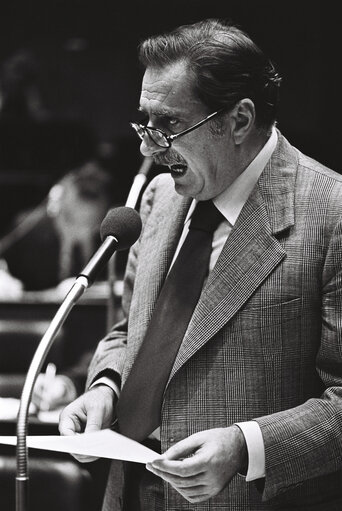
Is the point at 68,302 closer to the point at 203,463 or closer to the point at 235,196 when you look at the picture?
the point at 203,463

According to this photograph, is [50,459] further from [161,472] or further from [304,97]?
[304,97]

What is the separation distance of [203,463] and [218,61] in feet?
2.44

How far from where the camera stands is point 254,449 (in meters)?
1.42

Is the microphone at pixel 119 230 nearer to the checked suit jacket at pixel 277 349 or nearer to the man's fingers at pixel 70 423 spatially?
the checked suit jacket at pixel 277 349

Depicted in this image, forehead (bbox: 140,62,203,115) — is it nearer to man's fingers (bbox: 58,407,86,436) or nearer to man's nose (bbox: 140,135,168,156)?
man's nose (bbox: 140,135,168,156)

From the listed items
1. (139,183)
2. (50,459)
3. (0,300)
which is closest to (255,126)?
(139,183)

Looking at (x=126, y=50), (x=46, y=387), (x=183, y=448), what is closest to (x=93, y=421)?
(x=183, y=448)

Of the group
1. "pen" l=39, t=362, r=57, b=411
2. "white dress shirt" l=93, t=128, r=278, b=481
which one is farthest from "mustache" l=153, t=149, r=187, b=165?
"pen" l=39, t=362, r=57, b=411

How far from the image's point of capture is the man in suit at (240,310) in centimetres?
146

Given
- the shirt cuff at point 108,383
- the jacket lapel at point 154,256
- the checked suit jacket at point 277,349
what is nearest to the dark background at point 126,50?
the jacket lapel at point 154,256

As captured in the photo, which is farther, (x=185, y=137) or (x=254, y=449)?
(x=185, y=137)

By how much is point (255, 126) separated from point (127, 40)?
17.6ft

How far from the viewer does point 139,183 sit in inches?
63.4

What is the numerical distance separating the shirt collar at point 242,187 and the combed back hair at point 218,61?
63mm
